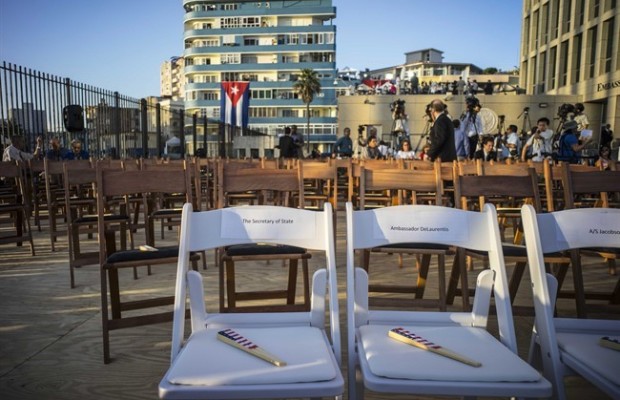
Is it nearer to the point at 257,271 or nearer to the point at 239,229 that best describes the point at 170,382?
the point at 239,229

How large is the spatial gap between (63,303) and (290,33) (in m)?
57.6

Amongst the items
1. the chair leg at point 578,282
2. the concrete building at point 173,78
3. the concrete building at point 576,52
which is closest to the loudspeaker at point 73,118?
the chair leg at point 578,282

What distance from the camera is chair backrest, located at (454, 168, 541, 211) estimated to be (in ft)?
8.36

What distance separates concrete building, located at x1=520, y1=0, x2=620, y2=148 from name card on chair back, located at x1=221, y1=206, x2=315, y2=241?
18.8 m

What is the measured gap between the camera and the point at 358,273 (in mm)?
1594

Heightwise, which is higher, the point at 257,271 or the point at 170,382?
the point at 170,382

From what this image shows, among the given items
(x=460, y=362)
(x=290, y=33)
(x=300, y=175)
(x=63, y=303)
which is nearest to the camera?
Result: (x=460, y=362)

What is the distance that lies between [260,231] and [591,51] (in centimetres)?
2556

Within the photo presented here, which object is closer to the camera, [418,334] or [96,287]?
[418,334]

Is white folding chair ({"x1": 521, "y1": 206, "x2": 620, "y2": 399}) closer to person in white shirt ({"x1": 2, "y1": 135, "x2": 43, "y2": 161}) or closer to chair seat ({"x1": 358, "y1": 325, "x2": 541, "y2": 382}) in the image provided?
chair seat ({"x1": 358, "y1": 325, "x2": 541, "y2": 382})

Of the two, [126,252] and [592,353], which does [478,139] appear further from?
[592,353]

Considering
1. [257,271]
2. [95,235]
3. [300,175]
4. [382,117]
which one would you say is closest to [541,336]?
[300,175]

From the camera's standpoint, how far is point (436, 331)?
153cm

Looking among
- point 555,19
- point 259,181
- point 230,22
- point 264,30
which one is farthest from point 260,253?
point 230,22
